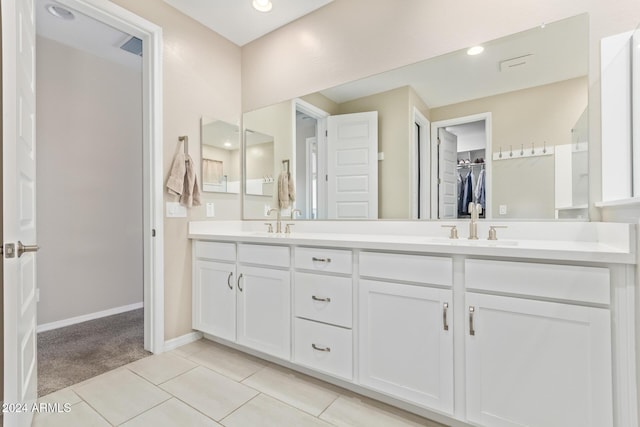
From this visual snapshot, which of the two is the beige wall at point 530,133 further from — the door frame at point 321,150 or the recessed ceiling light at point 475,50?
the door frame at point 321,150

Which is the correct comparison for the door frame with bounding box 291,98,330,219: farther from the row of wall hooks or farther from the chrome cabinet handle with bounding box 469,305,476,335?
the chrome cabinet handle with bounding box 469,305,476,335

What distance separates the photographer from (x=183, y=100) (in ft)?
7.93

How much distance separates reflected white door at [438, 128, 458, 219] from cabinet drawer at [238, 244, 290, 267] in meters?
1.01

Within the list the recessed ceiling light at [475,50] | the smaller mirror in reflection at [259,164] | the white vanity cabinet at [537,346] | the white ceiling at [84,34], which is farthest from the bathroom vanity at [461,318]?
the white ceiling at [84,34]

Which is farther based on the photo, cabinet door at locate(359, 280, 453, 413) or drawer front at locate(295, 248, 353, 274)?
drawer front at locate(295, 248, 353, 274)

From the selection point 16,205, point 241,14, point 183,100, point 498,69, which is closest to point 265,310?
point 16,205

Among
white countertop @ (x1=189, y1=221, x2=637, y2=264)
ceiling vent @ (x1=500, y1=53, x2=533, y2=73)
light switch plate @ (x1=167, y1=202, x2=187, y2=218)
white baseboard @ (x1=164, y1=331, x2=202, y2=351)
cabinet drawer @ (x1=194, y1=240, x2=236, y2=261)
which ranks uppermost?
ceiling vent @ (x1=500, y1=53, x2=533, y2=73)

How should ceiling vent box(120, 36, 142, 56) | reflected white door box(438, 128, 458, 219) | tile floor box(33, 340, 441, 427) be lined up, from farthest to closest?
1. ceiling vent box(120, 36, 142, 56)
2. reflected white door box(438, 128, 458, 219)
3. tile floor box(33, 340, 441, 427)

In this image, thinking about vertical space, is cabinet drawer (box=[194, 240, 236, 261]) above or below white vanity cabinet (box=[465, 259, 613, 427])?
above

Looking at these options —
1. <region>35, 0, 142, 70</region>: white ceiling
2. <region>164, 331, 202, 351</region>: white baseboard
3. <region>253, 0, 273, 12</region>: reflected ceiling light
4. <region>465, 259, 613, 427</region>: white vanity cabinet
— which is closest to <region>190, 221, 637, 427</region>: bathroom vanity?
<region>465, 259, 613, 427</region>: white vanity cabinet

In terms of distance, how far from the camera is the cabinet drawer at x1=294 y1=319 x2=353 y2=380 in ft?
5.42

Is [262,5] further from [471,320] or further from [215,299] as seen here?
[471,320]

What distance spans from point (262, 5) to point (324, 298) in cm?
217

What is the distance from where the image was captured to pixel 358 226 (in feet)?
7.29
